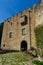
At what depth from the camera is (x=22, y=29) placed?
29.7 m

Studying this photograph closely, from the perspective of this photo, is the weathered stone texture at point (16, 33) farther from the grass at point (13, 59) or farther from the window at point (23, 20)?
the grass at point (13, 59)

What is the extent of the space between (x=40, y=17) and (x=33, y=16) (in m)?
2.57

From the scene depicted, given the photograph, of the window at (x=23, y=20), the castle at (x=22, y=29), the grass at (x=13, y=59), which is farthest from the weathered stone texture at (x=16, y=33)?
the grass at (x=13, y=59)

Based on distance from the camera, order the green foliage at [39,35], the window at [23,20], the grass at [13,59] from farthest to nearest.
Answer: the window at [23,20], the green foliage at [39,35], the grass at [13,59]

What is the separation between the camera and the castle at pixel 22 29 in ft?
88.4

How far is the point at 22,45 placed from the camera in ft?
98.7

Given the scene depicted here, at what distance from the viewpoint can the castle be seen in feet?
88.4

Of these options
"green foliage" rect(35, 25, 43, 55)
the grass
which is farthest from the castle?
the grass

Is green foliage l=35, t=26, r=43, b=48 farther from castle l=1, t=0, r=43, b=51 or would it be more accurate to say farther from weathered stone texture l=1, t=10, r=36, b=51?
weathered stone texture l=1, t=10, r=36, b=51

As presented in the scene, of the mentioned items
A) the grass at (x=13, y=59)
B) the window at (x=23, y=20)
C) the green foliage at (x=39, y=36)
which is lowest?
the grass at (x=13, y=59)

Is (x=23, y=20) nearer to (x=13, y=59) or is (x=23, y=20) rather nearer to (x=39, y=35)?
(x=39, y=35)

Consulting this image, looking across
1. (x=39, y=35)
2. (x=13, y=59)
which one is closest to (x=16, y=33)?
(x=39, y=35)

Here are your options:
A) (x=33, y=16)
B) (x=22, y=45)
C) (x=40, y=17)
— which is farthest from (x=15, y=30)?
(x=40, y=17)

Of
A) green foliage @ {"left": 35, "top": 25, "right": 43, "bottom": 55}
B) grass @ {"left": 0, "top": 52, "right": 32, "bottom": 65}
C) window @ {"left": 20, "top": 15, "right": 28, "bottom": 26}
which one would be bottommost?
grass @ {"left": 0, "top": 52, "right": 32, "bottom": 65}
